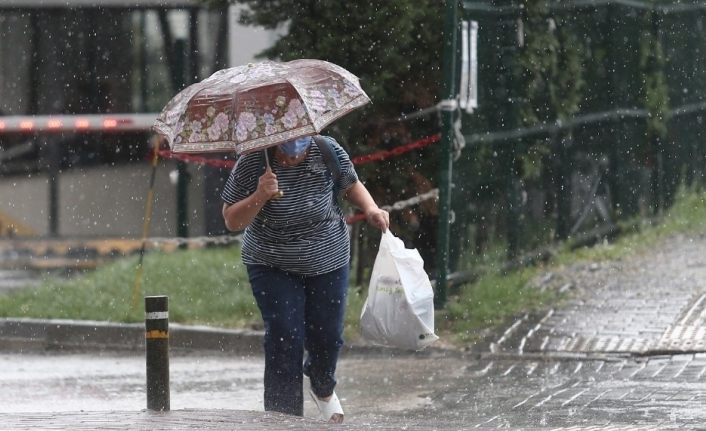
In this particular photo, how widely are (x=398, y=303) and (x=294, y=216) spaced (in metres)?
0.65

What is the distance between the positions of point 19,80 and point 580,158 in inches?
265

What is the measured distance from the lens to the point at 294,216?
7.28m

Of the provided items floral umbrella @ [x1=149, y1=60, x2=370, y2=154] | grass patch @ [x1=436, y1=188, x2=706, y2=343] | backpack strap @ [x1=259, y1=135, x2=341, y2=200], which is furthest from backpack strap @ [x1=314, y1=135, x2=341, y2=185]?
grass patch @ [x1=436, y1=188, x2=706, y2=343]

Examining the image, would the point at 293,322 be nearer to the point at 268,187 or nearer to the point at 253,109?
the point at 268,187

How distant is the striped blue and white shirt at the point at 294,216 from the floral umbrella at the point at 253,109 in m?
0.28

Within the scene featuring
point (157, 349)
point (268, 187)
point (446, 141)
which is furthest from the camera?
point (446, 141)

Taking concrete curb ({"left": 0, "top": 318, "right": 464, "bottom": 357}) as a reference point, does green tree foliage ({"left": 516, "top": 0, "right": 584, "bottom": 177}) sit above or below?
above

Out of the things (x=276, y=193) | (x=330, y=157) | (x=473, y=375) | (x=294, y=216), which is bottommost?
(x=473, y=375)

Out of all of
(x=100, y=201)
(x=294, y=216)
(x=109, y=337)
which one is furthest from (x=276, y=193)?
(x=100, y=201)

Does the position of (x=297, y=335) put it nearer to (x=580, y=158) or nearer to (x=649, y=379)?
(x=649, y=379)

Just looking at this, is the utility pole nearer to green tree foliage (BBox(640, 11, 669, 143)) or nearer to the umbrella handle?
the umbrella handle

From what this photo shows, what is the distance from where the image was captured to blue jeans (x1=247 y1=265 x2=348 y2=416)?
24.1ft

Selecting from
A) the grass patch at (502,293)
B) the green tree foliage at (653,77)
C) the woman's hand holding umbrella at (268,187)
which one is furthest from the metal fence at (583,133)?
the woman's hand holding umbrella at (268,187)

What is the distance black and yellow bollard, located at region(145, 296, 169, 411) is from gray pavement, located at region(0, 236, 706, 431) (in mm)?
87
